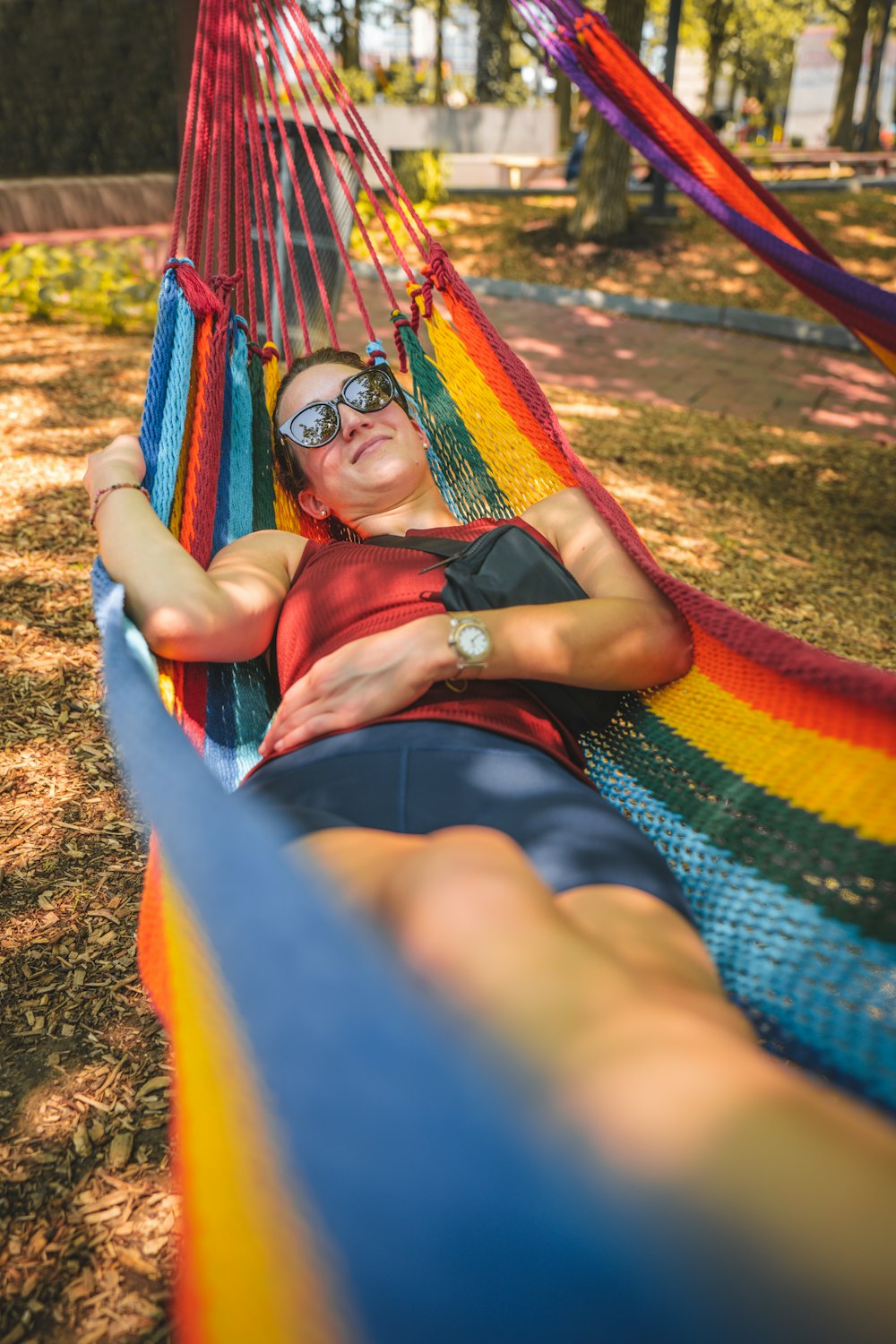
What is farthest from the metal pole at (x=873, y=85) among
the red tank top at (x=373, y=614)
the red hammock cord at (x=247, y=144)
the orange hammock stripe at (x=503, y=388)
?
the red tank top at (x=373, y=614)

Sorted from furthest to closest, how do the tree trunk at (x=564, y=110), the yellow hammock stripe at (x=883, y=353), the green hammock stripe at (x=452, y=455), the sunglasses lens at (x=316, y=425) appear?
the tree trunk at (x=564, y=110) < the yellow hammock stripe at (x=883, y=353) < the green hammock stripe at (x=452, y=455) < the sunglasses lens at (x=316, y=425)

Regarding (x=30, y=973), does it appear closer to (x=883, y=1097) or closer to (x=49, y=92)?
(x=883, y=1097)

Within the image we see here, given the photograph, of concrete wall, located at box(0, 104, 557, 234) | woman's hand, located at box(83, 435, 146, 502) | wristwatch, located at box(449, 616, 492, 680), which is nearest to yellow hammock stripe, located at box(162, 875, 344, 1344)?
wristwatch, located at box(449, 616, 492, 680)

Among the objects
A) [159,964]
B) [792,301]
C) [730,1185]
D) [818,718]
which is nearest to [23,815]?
[159,964]

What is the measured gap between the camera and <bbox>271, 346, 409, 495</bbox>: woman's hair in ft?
5.70

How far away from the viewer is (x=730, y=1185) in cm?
60

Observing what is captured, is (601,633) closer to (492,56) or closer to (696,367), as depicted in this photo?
(696,367)

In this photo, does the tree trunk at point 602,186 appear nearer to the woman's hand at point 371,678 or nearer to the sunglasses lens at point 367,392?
the sunglasses lens at point 367,392

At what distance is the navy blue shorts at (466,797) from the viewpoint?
3.46 feet

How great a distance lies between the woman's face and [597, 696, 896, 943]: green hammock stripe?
0.54m

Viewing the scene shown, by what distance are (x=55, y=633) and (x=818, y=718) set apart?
6.23ft

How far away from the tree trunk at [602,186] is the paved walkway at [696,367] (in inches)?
49.4

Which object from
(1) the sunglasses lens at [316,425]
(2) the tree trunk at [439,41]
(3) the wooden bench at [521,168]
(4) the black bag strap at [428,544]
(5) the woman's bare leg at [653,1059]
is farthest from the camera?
(2) the tree trunk at [439,41]

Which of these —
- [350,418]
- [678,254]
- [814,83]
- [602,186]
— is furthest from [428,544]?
[814,83]
